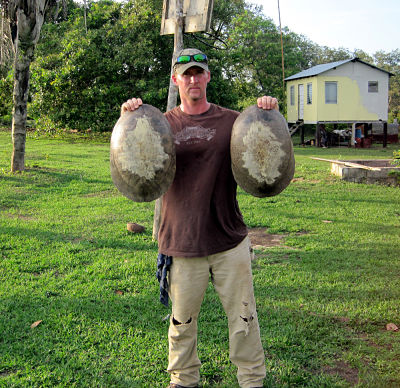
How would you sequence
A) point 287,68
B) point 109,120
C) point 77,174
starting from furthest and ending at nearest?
point 287,68 → point 109,120 → point 77,174

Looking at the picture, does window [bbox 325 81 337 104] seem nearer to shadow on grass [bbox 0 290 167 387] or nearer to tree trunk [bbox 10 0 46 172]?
tree trunk [bbox 10 0 46 172]

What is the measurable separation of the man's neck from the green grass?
73.8 inches

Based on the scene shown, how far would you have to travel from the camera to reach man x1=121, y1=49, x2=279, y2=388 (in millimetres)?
3105

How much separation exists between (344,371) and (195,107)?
7.17 feet

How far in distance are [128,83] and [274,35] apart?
631 inches

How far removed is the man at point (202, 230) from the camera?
311 centimetres

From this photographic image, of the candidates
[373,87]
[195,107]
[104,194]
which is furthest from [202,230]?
[373,87]

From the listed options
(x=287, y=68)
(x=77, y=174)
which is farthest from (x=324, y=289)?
(x=287, y=68)

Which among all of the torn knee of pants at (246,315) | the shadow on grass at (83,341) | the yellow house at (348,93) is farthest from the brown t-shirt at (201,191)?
the yellow house at (348,93)

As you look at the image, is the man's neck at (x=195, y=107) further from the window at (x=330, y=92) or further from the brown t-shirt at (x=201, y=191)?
the window at (x=330, y=92)

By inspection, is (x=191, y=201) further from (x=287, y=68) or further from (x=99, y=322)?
(x=287, y=68)

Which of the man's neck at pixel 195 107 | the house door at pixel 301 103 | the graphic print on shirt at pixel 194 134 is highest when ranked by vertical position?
the house door at pixel 301 103

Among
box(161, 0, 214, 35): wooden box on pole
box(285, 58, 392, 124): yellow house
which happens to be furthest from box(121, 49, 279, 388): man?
box(285, 58, 392, 124): yellow house

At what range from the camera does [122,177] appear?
307 cm
